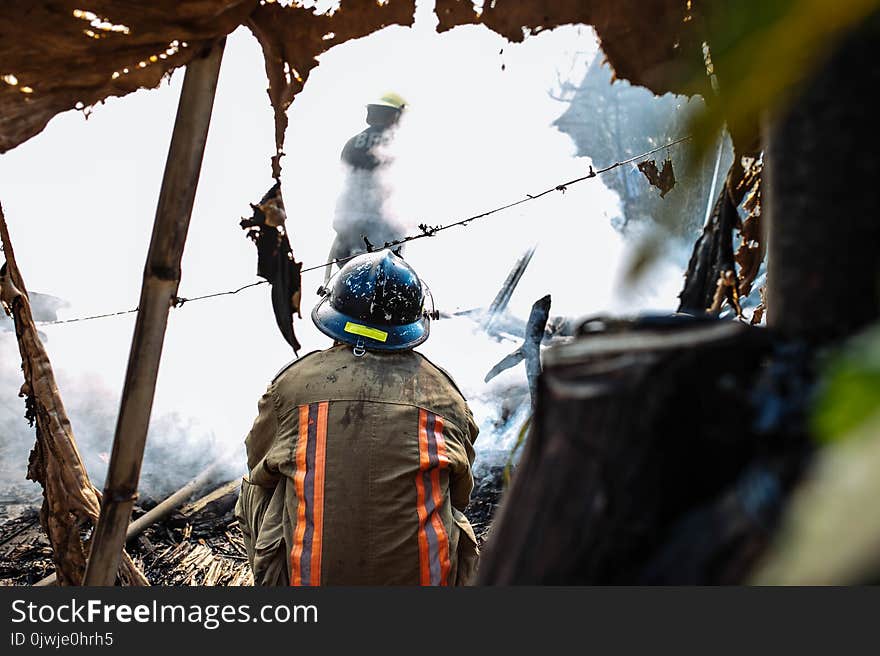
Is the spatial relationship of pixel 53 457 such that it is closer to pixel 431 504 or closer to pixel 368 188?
pixel 431 504

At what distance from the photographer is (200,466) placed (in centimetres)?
632

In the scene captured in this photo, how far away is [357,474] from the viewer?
9.18 ft

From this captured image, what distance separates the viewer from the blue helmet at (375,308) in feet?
10.2

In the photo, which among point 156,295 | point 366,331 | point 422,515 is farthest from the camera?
point 366,331

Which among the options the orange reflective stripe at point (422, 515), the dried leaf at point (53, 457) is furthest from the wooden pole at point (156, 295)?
the orange reflective stripe at point (422, 515)

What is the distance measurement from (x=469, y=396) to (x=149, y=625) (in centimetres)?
585

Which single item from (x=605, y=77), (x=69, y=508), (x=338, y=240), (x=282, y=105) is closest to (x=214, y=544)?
(x=69, y=508)

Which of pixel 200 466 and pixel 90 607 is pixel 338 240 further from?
pixel 90 607

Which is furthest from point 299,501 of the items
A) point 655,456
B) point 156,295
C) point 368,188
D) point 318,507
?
point 368,188

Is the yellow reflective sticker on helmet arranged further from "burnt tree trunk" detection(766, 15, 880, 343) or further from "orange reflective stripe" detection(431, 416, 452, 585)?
"burnt tree trunk" detection(766, 15, 880, 343)

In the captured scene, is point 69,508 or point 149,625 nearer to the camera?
point 149,625

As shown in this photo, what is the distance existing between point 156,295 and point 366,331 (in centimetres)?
126

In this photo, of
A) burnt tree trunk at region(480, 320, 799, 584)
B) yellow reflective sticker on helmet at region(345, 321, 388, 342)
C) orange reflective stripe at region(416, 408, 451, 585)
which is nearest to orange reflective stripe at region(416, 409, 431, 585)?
orange reflective stripe at region(416, 408, 451, 585)

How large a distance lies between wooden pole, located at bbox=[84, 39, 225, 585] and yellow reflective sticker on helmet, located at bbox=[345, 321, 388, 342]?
3.92 ft
